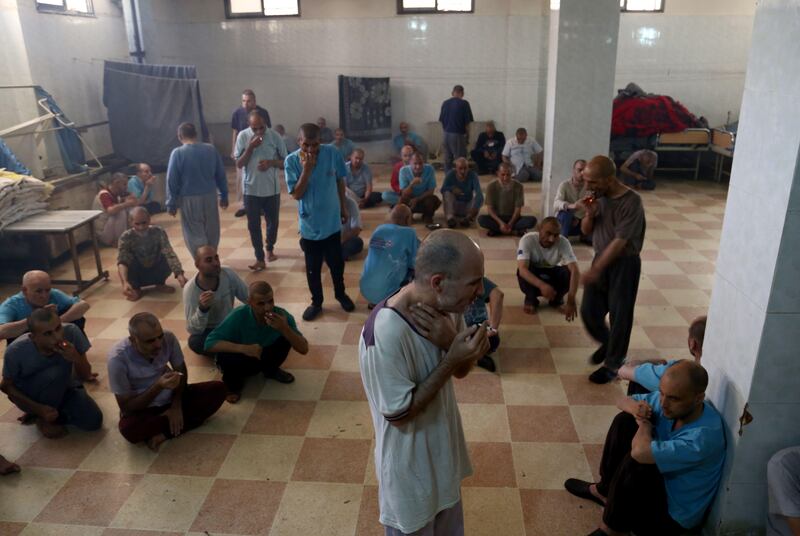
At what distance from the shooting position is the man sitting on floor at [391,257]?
5.00 metres

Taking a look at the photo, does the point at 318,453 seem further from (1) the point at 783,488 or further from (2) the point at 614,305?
(1) the point at 783,488

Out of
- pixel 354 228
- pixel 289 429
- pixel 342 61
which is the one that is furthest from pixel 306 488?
pixel 342 61

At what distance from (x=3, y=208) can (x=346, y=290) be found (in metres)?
3.60

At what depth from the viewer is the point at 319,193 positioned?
5355 mm

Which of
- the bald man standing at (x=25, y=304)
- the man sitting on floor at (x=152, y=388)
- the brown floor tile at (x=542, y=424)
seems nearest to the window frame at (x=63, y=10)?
the bald man standing at (x=25, y=304)

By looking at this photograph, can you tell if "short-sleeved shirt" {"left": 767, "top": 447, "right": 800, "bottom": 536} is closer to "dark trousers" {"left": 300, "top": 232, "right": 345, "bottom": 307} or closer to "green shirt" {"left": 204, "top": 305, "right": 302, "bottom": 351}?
"green shirt" {"left": 204, "top": 305, "right": 302, "bottom": 351}

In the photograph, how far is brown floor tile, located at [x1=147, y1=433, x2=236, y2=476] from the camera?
3.72 meters

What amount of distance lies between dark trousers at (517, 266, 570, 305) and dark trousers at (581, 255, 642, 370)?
104 centimetres

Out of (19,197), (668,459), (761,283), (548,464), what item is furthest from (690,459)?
(19,197)

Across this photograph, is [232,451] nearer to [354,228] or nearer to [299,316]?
[299,316]

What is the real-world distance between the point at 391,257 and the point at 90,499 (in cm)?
264

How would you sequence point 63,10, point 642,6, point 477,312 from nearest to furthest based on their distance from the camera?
point 477,312, point 63,10, point 642,6

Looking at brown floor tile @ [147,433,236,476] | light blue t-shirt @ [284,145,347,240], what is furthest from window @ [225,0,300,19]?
brown floor tile @ [147,433,236,476]

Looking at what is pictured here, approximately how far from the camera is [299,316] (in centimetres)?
578
